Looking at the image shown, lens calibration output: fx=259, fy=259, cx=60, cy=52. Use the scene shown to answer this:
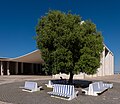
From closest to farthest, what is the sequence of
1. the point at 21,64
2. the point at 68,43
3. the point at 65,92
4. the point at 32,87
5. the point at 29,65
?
the point at 65,92 → the point at 32,87 → the point at 68,43 → the point at 21,64 → the point at 29,65

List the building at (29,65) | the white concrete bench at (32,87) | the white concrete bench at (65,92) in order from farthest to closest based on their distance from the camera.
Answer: the building at (29,65)
the white concrete bench at (32,87)
the white concrete bench at (65,92)

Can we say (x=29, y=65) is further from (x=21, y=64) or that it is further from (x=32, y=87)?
(x=32, y=87)

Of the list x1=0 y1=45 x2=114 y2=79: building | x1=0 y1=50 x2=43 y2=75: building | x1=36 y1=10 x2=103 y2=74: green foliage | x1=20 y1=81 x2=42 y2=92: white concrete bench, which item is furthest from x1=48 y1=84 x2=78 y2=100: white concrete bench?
x1=0 y1=50 x2=43 y2=75: building

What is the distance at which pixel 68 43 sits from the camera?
55.5ft

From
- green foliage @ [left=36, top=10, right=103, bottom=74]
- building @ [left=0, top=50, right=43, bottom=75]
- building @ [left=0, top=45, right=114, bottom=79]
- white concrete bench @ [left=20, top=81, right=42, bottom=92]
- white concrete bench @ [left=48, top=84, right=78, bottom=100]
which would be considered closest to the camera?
white concrete bench @ [left=48, top=84, right=78, bottom=100]

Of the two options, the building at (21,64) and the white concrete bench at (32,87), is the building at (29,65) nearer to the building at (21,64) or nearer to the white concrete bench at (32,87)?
→ the building at (21,64)

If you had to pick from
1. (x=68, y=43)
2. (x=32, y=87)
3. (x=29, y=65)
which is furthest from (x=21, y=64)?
(x=68, y=43)

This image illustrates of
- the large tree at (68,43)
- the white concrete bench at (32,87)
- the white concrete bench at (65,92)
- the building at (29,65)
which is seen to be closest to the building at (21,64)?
the building at (29,65)

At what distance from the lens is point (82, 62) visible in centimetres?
1677

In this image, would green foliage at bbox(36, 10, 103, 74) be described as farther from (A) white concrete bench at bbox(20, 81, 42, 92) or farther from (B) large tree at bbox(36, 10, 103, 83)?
(A) white concrete bench at bbox(20, 81, 42, 92)

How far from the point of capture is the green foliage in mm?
16797

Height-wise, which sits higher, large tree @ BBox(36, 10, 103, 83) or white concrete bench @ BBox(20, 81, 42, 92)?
large tree @ BBox(36, 10, 103, 83)

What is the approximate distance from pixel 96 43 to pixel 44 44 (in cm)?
362

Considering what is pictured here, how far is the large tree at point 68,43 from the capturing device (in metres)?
16.8
